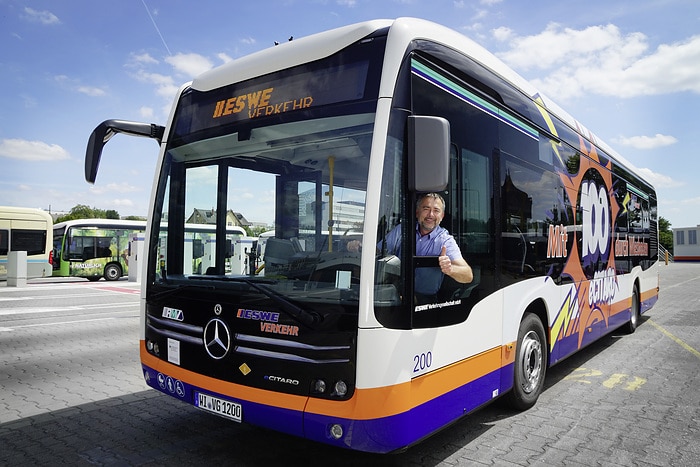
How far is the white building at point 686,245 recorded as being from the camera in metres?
52.8

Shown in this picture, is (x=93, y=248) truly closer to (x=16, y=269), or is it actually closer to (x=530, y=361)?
(x=16, y=269)

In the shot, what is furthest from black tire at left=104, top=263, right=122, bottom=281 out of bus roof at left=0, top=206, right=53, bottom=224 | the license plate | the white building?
the white building

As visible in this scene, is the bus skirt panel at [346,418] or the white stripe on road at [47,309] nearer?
the bus skirt panel at [346,418]

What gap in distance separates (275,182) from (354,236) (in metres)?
0.97

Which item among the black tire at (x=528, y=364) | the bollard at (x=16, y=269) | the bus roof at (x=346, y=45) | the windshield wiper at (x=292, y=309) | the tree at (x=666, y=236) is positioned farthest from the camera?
the tree at (x=666, y=236)

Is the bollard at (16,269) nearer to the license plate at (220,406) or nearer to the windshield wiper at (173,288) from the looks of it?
the windshield wiper at (173,288)

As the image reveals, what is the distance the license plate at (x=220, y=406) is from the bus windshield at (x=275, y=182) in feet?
2.57

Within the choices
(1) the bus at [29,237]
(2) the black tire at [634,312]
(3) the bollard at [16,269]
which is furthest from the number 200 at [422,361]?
(1) the bus at [29,237]

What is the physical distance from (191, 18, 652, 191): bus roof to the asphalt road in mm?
2880

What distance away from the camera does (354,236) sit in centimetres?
319

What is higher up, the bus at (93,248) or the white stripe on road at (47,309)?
the bus at (93,248)

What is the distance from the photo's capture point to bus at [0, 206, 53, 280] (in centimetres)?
2350

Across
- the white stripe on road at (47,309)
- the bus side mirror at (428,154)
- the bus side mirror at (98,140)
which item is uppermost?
the bus side mirror at (98,140)

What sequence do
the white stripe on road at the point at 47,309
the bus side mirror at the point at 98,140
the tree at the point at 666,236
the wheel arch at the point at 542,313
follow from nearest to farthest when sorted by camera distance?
the bus side mirror at the point at 98,140, the wheel arch at the point at 542,313, the white stripe on road at the point at 47,309, the tree at the point at 666,236
